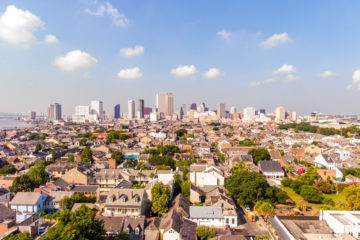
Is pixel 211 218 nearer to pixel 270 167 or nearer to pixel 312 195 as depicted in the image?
pixel 312 195

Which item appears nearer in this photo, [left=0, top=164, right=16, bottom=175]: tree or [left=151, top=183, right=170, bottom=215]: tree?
[left=151, top=183, right=170, bottom=215]: tree

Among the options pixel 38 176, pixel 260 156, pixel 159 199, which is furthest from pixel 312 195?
pixel 38 176

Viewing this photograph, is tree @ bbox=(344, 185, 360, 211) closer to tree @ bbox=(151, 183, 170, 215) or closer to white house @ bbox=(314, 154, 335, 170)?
tree @ bbox=(151, 183, 170, 215)

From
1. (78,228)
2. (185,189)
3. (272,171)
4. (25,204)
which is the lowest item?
(272,171)

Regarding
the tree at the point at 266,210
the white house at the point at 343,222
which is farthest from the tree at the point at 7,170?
the white house at the point at 343,222

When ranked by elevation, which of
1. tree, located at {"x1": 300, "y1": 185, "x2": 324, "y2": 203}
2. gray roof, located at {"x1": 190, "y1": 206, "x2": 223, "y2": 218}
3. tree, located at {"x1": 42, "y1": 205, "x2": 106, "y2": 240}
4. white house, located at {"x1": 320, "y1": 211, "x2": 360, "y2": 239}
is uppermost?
tree, located at {"x1": 42, "y1": 205, "x2": 106, "y2": 240}

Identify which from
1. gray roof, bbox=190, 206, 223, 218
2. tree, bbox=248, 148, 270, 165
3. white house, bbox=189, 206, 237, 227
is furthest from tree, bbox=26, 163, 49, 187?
tree, bbox=248, 148, 270, 165

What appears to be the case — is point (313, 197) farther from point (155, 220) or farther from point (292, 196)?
point (155, 220)
